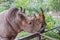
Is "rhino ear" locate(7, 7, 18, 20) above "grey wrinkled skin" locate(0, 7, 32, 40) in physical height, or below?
above

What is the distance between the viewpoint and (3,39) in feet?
1.98

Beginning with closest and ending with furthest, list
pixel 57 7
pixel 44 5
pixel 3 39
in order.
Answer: pixel 3 39, pixel 57 7, pixel 44 5

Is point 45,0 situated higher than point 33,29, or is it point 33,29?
point 33,29

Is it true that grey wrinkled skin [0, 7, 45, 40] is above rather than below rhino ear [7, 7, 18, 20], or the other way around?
below

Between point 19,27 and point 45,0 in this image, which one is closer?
point 19,27

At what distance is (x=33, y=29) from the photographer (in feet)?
2.10

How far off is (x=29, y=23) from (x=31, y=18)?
2cm

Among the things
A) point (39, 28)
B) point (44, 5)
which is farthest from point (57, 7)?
point (39, 28)

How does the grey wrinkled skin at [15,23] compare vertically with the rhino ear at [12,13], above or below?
below

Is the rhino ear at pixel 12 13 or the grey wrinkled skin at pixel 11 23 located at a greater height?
the rhino ear at pixel 12 13

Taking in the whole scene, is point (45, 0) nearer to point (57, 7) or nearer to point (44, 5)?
point (44, 5)

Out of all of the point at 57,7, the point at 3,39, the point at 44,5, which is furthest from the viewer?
the point at 44,5

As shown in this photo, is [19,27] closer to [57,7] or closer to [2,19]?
[2,19]

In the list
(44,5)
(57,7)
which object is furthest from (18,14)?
(44,5)
